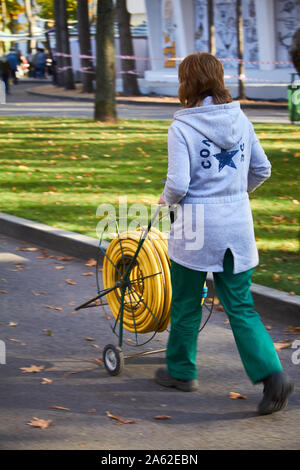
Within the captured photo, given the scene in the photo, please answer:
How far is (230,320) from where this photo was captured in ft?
14.3

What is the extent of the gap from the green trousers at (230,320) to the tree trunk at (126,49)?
26922 mm

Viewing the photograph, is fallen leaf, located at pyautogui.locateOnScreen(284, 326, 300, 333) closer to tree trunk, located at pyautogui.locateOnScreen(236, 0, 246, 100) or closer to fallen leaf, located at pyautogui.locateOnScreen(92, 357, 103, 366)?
fallen leaf, located at pyautogui.locateOnScreen(92, 357, 103, 366)

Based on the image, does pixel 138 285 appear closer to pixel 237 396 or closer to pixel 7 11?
pixel 237 396

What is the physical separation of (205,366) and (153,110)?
21467mm

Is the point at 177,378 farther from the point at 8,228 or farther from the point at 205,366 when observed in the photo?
the point at 8,228

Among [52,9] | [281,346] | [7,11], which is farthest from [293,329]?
[7,11]

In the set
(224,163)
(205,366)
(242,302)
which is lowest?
(205,366)

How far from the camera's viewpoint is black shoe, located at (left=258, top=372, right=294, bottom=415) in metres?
4.19

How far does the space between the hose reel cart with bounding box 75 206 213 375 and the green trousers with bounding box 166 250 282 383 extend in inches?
12.5

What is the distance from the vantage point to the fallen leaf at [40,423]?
413 centimetres

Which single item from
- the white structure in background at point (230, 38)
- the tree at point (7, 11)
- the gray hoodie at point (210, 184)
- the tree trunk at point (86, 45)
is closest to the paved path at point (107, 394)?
the gray hoodie at point (210, 184)

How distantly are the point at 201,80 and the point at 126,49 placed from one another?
28.2m
